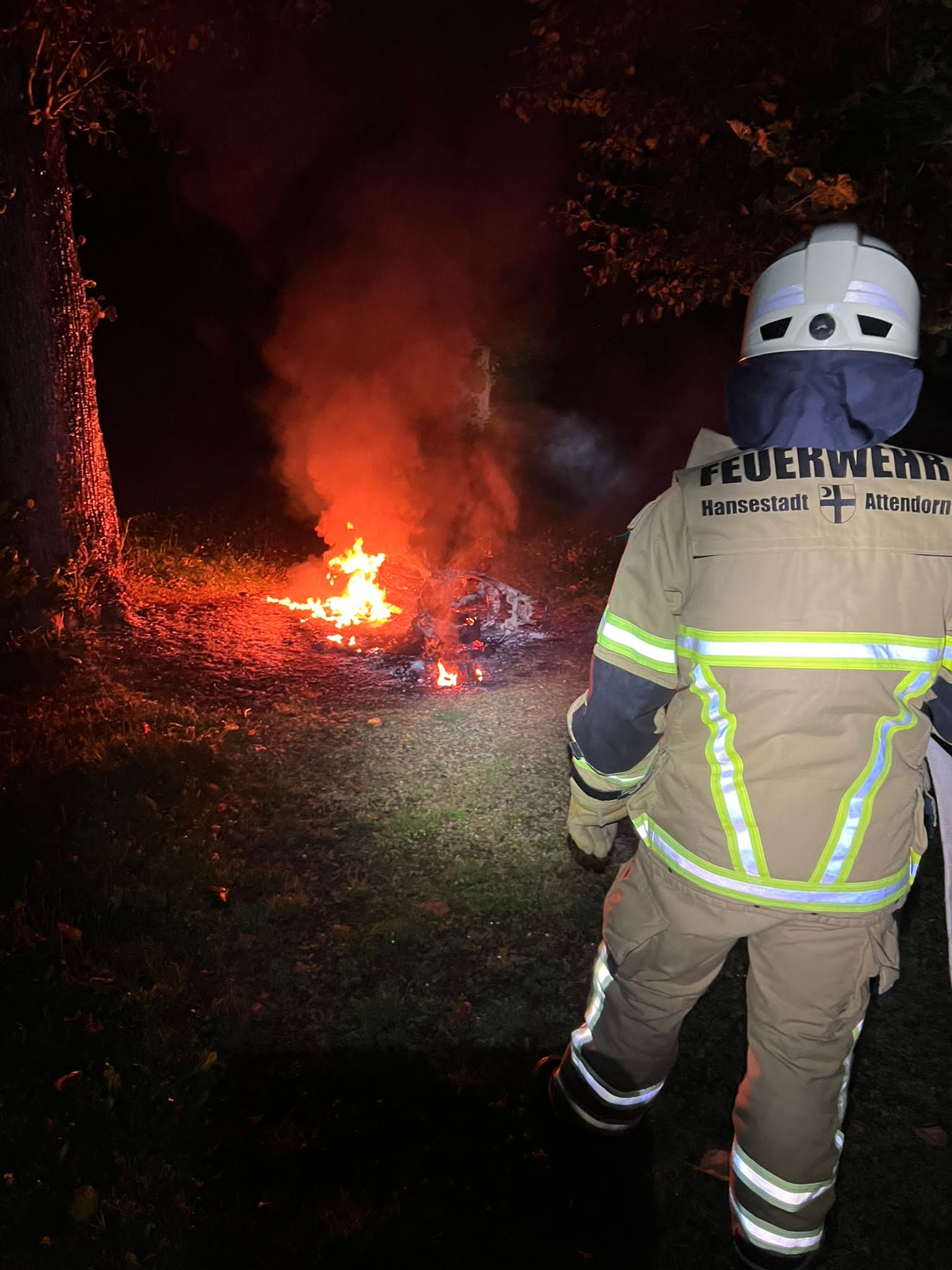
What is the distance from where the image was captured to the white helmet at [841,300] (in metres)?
2.07

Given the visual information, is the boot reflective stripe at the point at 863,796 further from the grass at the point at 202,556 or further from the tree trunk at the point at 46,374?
the grass at the point at 202,556

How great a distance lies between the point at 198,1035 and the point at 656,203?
6.80 m

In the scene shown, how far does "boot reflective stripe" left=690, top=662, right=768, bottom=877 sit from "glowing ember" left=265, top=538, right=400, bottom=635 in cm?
588

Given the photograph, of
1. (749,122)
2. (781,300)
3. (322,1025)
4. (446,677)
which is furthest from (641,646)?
(749,122)

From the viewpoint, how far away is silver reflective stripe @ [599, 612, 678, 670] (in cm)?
219

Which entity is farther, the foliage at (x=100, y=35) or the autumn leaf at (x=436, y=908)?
the foliage at (x=100, y=35)

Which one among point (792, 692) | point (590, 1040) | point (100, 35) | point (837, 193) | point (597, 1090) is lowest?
point (597, 1090)

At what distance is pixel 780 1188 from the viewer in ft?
7.09

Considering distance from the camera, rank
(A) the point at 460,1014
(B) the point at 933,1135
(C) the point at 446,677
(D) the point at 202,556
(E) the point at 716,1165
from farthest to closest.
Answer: (D) the point at 202,556, (C) the point at 446,677, (A) the point at 460,1014, (B) the point at 933,1135, (E) the point at 716,1165

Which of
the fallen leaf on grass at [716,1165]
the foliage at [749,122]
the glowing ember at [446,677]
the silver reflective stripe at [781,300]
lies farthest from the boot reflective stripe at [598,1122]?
the foliage at [749,122]

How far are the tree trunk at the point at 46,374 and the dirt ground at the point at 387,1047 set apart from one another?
246 cm

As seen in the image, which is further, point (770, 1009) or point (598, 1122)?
point (598, 1122)

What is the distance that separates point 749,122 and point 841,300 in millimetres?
4655

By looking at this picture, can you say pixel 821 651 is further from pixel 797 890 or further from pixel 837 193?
pixel 837 193
